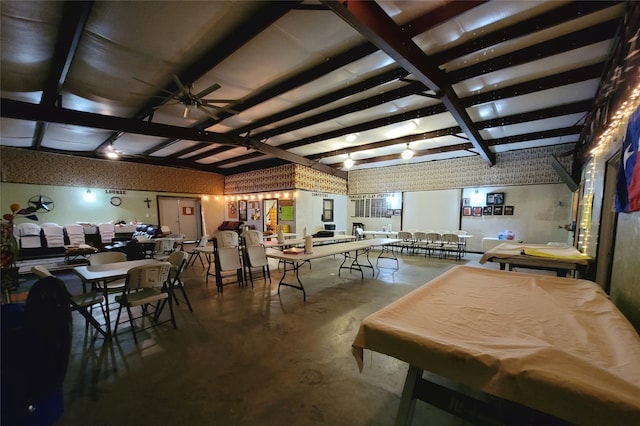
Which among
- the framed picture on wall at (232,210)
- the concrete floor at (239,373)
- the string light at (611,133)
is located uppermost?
the string light at (611,133)

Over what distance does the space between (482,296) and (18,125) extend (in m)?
9.35

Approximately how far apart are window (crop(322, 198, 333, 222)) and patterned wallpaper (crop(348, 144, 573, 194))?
56.8 inches

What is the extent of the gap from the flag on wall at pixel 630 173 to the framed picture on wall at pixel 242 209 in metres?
10.7

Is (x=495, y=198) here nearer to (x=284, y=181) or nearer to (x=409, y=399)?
(x=284, y=181)

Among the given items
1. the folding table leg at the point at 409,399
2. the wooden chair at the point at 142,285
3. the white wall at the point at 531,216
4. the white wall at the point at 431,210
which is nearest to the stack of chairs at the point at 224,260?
the wooden chair at the point at 142,285

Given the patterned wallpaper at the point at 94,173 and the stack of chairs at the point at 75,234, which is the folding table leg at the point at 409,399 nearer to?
the stack of chairs at the point at 75,234

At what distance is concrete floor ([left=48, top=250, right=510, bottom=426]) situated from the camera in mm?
1759

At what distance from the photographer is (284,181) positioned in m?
9.32

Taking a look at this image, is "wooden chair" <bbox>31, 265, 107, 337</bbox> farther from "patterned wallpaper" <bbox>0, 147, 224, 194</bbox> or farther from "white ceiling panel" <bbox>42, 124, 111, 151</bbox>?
"patterned wallpaper" <bbox>0, 147, 224, 194</bbox>

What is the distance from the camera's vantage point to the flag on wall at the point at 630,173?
1.66 m

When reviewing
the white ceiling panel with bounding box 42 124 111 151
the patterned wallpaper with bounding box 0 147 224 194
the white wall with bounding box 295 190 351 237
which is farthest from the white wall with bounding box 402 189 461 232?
the white ceiling panel with bounding box 42 124 111 151

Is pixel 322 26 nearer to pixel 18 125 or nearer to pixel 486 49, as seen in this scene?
pixel 486 49

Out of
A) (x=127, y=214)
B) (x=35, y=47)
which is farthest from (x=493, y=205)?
(x=127, y=214)

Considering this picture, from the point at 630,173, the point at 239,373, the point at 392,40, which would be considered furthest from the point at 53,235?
the point at 630,173
